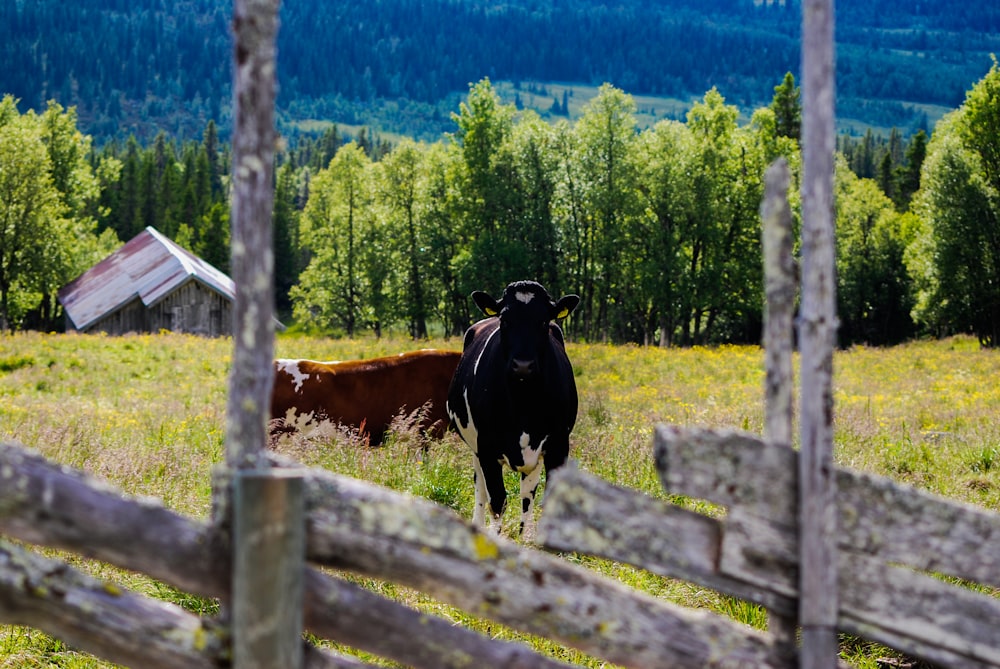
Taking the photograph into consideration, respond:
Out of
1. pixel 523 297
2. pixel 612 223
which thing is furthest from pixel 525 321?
pixel 612 223

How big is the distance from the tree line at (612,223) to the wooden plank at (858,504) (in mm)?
41803

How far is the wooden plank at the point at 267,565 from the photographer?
2871mm

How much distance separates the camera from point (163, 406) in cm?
1355

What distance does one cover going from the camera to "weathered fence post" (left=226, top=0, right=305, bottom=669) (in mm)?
2879

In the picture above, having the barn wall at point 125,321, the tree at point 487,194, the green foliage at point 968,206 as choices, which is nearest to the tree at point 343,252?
the tree at point 487,194

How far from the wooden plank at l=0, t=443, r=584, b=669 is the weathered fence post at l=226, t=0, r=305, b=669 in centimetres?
15

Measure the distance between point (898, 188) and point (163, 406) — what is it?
286 feet

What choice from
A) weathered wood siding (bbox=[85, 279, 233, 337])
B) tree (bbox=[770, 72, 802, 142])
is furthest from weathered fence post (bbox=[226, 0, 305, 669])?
tree (bbox=[770, 72, 802, 142])

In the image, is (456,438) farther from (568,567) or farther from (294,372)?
(568,567)

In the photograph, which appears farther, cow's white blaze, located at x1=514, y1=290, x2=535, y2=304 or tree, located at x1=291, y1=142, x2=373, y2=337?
tree, located at x1=291, y1=142, x2=373, y2=337

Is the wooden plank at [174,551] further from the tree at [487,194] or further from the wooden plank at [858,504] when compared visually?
the tree at [487,194]

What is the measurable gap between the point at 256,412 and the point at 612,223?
49403 mm

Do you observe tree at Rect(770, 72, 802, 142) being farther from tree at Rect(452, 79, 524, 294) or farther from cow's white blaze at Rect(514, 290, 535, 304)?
cow's white blaze at Rect(514, 290, 535, 304)

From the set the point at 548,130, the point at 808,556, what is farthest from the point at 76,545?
the point at 548,130
